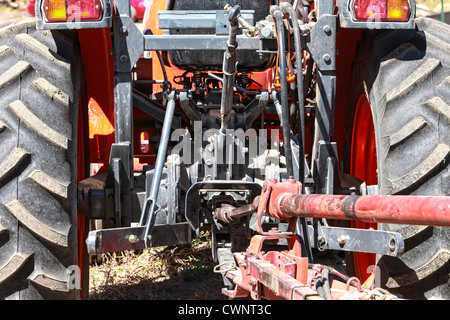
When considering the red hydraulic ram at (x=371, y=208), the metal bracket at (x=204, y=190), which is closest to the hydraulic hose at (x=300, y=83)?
the metal bracket at (x=204, y=190)

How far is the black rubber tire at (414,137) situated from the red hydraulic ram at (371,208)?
61 cm

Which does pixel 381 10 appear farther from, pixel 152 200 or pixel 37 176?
pixel 37 176

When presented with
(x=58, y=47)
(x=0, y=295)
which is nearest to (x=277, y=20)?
(x=58, y=47)

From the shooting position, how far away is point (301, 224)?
2.54 meters

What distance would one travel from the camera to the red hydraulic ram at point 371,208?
5.29 ft

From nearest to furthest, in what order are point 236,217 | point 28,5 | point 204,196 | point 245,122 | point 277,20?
point 277,20 → point 236,217 → point 204,196 → point 245,122 → point 28,5

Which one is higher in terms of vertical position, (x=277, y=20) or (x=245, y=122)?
(x=277, y=20)

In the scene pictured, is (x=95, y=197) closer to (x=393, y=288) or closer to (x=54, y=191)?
(x=54, y=191)

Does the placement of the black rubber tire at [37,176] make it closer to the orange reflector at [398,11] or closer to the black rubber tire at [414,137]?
the black rubber tire at [414,137]

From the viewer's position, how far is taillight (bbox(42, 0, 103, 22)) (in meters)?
2.72

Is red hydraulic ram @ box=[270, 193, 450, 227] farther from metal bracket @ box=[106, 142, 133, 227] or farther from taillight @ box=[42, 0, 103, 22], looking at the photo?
taillight @ box=[42, 0, 103, 22]

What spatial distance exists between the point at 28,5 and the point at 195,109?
12559mm

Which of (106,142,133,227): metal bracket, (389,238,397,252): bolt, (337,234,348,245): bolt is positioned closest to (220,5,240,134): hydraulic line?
(106,142,133,227): metal bracket
